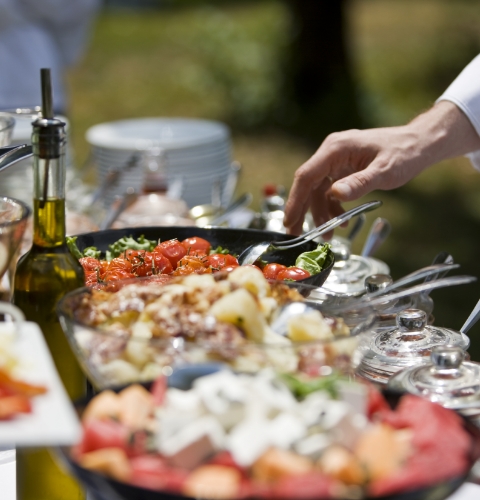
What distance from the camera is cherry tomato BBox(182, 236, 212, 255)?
1.24 meters

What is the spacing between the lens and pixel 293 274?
3.59ft

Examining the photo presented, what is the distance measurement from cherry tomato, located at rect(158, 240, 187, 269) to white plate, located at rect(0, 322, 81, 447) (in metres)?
0.42

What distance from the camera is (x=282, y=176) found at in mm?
5820

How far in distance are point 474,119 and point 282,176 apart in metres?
4.29

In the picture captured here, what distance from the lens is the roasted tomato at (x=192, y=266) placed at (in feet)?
3.56

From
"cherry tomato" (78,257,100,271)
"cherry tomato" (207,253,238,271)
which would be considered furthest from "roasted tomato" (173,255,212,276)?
"cherry tomato" (78,257,100,271)

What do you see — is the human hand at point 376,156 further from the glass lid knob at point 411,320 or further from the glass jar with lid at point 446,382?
the glass jar with lid at point 446,382

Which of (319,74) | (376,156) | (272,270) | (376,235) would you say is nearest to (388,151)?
(376,156)

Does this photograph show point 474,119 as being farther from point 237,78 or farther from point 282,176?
point 237,78

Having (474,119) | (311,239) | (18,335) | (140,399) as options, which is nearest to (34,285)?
(18,335)

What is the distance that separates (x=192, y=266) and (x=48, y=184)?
310 millimetres

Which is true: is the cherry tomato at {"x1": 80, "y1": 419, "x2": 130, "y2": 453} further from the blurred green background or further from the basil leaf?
the blurred green background

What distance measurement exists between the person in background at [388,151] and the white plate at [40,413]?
707mm

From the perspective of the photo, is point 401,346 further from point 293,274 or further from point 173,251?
point 173,251
